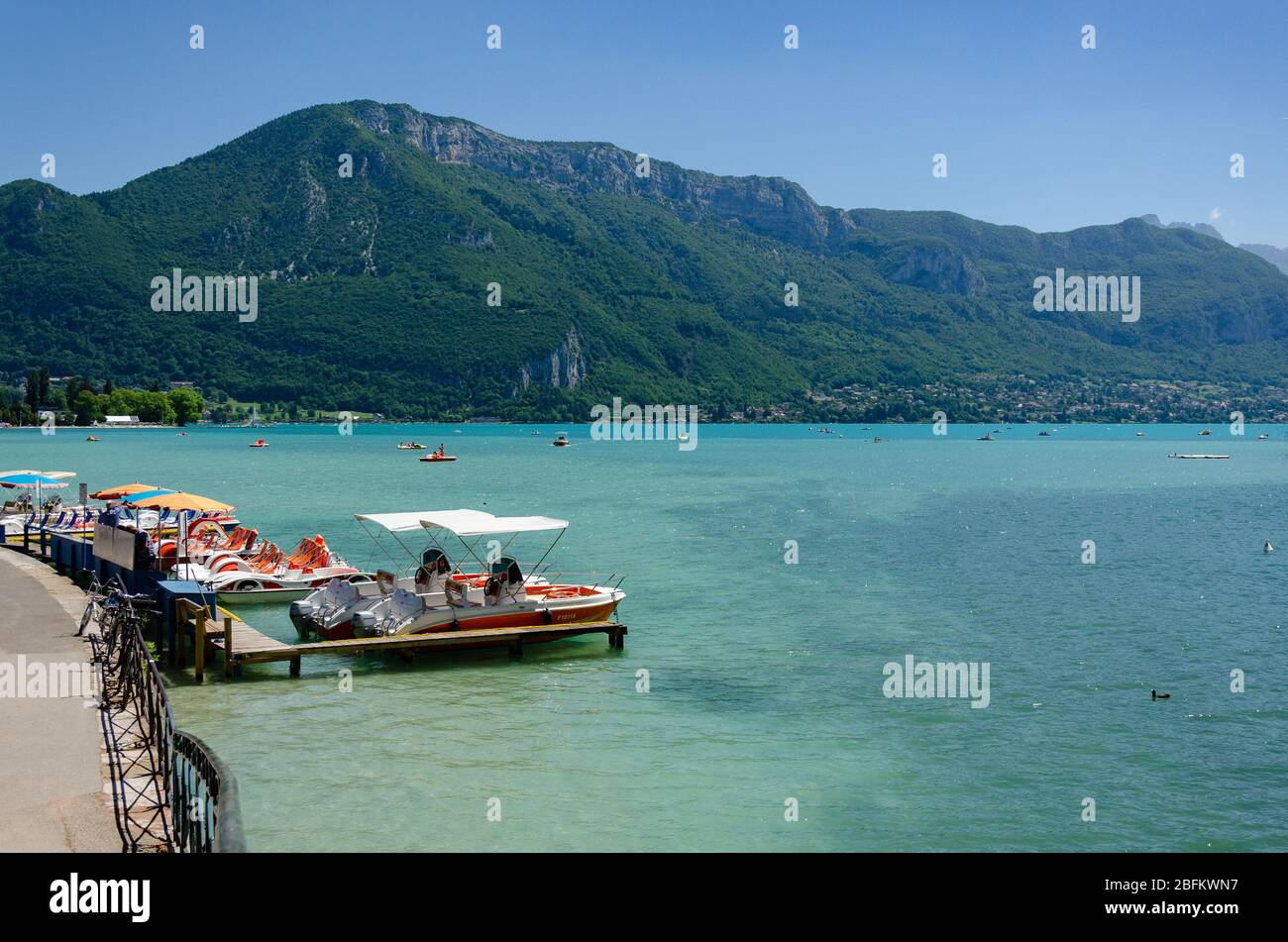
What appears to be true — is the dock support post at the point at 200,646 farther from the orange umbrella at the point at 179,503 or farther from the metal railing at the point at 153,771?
the orange umbrella at the point at 179,503

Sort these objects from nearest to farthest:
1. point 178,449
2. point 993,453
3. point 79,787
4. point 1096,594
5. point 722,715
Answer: point 79,787, point 722,715, point 1096,594, point 178,449, point 993,453

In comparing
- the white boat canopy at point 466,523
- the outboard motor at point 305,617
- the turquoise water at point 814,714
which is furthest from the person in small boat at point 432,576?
the outboard motor at point 305,617

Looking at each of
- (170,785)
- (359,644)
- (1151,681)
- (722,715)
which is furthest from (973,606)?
(170,785)

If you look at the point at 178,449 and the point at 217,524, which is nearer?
the point at 217,524

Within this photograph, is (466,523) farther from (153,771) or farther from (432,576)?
(153,771)
